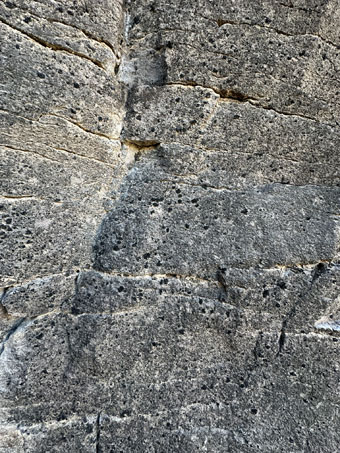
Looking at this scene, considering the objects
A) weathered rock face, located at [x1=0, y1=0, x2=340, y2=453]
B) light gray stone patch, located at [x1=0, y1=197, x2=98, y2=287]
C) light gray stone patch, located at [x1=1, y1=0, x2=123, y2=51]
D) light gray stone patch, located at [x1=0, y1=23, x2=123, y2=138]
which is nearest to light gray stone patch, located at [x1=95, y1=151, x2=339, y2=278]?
weathered rock face, located at [x1=0, y1=0, x2=340, y2=453]

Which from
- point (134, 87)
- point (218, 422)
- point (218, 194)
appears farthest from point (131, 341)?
point (134, 87)

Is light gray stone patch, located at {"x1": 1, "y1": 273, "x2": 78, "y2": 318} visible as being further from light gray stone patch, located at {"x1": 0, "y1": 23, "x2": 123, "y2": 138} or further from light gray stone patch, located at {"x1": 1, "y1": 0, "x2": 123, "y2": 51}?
light gray stone patch, located at {"x1": 1, "y1": 0, "x2": 123, "y2": 51}

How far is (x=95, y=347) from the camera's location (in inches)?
74.5

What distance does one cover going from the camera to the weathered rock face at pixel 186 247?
1828 mm

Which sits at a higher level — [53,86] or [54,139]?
[53,86]

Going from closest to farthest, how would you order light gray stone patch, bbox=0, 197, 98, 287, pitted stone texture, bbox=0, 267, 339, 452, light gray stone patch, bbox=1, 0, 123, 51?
light gray stone patch, bbox=1, 0, 123, 51
light gray stone patch, bbox=0, 197, 98, 287
pitted stone texture, bbox=0, 267, 339, 452

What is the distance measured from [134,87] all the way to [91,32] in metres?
0.35

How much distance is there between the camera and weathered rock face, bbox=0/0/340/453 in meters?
1.83

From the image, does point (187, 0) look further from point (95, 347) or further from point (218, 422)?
point (218, 422)

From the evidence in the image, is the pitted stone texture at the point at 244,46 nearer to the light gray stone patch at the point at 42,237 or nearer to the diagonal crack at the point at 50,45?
the diagonal crack at the point at 50,45

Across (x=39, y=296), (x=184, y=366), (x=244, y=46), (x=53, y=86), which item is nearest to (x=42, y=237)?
(x=39, y=296)

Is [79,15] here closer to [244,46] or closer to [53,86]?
[53,86]

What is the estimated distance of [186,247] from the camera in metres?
1.95

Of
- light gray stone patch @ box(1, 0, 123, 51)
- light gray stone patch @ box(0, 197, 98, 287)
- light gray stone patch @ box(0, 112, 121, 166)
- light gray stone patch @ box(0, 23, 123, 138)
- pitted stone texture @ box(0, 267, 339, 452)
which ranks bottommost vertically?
pitted stone texture @ box(0, 267, 339, 452)
